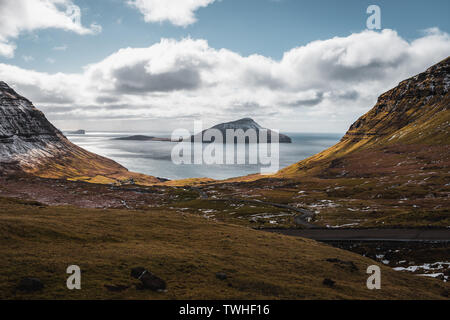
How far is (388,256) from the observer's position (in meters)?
54.6

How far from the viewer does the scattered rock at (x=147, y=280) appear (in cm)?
2622

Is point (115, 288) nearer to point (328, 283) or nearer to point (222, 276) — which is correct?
point (222, 276)

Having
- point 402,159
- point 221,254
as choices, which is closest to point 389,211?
point 221,254

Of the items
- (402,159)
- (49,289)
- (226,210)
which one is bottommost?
(226,210)

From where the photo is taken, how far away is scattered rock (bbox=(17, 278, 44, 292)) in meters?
23.5

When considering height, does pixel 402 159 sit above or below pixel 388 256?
above

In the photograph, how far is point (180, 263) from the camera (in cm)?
3319

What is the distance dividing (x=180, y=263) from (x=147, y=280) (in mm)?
6695

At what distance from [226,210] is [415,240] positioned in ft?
224

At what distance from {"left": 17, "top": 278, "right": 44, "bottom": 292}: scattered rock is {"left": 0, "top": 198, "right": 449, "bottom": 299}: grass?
0.54 metres

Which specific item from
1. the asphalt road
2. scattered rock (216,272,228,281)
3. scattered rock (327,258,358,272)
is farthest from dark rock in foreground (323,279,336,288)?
the asphalt road

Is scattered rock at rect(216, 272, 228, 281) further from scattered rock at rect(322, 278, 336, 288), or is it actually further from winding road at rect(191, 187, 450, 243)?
winding road at rect(191, 187, 450, 243)

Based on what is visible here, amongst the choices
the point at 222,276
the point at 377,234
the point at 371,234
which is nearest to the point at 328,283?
the point at 222,276

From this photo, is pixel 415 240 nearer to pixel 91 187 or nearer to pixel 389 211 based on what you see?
pixel 389 211
